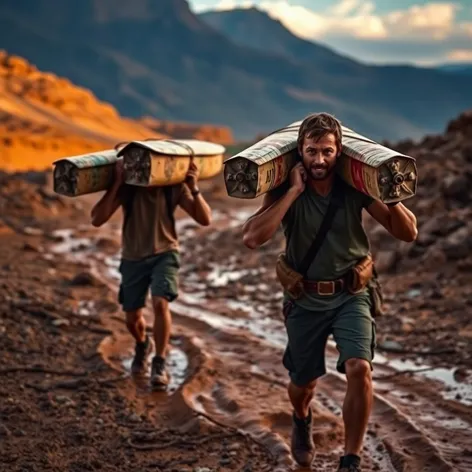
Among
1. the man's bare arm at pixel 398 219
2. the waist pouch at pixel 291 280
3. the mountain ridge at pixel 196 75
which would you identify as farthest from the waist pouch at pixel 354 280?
the mountain ridge at pixel 196 75

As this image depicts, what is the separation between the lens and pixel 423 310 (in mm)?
7875

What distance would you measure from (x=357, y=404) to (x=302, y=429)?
69cm

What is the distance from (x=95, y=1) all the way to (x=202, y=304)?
488ft

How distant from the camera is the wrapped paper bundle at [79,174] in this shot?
5418mm

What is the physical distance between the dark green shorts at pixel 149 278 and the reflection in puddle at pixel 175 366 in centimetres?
59

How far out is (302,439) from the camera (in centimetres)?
442

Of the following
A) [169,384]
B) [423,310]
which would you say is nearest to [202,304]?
[423,310]

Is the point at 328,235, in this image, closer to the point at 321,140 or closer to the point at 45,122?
the point at 321,140

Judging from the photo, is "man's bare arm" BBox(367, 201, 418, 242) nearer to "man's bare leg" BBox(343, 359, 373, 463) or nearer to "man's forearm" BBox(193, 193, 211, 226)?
"man's bare leg" BBox(343, 359, 373, 463)

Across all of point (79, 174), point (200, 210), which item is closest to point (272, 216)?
point (200, 210)

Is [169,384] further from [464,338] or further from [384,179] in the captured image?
[384,179]

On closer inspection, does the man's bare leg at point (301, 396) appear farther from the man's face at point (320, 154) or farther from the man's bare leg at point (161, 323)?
→ the man's bare leg at point (161, 323)

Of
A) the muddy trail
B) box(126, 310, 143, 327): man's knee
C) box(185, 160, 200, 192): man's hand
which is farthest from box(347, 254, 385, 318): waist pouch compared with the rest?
box(126, 310, 143, 327): man's knee

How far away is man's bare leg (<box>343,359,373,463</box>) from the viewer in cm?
380
